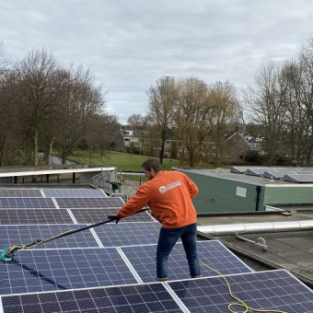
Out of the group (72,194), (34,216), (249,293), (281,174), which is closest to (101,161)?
(281,174)

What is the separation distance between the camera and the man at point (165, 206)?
474cm

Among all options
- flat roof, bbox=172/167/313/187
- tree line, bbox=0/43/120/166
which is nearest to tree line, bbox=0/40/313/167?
tree line, bbox=0/43/120/166

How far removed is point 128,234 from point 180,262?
1.86 metres

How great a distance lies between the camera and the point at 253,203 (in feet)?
65.0

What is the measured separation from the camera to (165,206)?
475 centimetres

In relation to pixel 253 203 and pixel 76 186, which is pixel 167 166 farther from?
pixel 76 186

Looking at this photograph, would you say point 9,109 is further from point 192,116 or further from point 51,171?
point 192,116

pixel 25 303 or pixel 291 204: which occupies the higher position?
pixel 25 303

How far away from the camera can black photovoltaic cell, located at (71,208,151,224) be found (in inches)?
329

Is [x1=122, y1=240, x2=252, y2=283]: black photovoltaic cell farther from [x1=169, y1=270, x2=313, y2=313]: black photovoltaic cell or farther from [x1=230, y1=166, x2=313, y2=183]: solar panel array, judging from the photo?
[x1=230, y1=166, x2=313, y2=183]: solar panel array

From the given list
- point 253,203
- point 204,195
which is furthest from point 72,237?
point 204,195

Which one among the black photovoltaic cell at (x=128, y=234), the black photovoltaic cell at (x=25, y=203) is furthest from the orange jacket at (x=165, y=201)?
the black photovoltaic cell at (x=25, y=203)

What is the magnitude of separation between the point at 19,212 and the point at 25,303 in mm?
5024

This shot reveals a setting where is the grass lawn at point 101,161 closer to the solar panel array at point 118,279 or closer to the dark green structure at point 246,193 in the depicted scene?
the dark green structure at point 246,193
